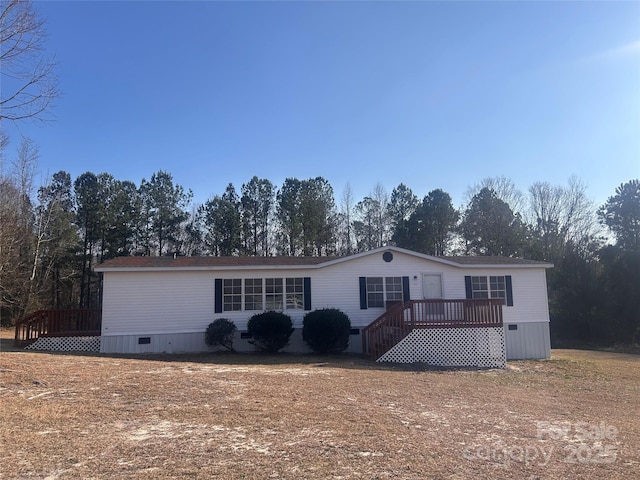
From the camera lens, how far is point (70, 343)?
15031 millimetres

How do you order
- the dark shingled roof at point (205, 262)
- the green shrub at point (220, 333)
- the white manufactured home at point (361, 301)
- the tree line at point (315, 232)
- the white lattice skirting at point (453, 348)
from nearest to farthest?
the white lattice skirting at point (453, 348)
the white manufactured home at point (361, 301)
the green shrub at point (220, 333)
the dark shingled roof at point (205, 262)
the tree line at point (315, 232)

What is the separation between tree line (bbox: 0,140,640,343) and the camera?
2712 cm

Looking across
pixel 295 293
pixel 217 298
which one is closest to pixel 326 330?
pixel 295 293

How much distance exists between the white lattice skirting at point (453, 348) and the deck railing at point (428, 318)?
0.19 meters

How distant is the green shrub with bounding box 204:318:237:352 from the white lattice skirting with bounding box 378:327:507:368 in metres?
5.00

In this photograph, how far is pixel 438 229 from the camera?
32.9 metres

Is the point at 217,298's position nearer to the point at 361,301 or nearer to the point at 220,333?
the point at 220,333

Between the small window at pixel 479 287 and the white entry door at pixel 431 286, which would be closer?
the white entry door at pixel 431 286

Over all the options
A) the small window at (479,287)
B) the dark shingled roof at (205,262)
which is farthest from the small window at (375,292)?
the small window at (479,287)

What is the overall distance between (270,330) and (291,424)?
8.75m

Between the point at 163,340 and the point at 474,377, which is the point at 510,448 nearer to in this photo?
the point at 474,377

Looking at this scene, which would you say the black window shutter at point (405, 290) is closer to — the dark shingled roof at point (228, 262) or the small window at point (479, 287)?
the dark shingled roof at point (228, 262)

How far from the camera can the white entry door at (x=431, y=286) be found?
16.3 meters

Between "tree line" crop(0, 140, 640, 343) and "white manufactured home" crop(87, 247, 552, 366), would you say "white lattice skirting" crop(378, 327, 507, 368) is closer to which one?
"white manufactured home" crop(87, 247, 552, 366)
